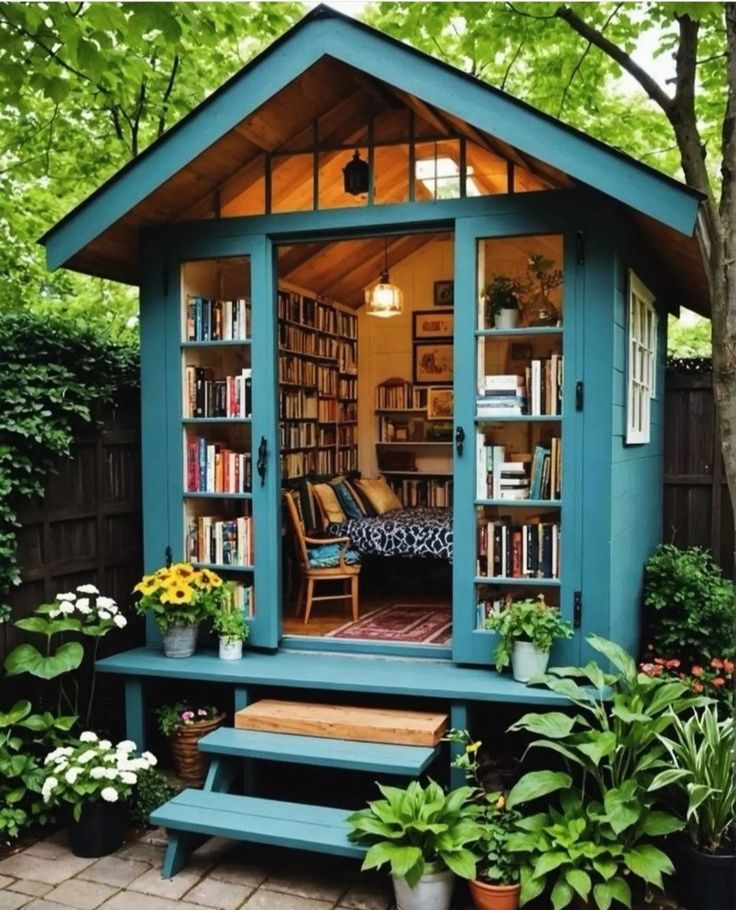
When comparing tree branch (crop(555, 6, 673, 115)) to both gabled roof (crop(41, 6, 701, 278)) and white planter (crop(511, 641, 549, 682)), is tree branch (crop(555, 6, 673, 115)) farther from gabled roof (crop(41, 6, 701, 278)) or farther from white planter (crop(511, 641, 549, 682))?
white planter (crop(511, 641, 549, 682))

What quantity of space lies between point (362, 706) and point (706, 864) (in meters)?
1.71

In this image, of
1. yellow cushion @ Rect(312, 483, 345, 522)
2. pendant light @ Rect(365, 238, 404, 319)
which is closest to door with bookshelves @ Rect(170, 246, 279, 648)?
yellow cushion @ Rect(312, 483, 345, 522)

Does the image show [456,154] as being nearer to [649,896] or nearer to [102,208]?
[102,208]

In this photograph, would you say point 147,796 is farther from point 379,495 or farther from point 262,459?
point 379,495

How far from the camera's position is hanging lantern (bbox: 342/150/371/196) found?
4.30m

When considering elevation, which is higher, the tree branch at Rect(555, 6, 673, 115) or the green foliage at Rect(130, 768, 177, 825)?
the tree branch at Rect(555, 6, 673, 115)

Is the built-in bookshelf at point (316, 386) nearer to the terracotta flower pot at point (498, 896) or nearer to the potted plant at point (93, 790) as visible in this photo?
the potted plant at point (93, 790)

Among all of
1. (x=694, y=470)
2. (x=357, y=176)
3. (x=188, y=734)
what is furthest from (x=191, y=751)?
(x=694, y=470)

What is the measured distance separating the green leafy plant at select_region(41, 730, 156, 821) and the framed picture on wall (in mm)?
5881

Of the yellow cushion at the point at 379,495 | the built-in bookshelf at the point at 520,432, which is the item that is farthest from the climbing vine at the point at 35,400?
the yellow cushion at the point at 379,495

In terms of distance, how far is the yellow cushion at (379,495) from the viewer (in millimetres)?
7434

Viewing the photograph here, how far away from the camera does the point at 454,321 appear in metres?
3.97

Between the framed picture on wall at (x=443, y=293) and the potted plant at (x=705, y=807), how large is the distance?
5836mm

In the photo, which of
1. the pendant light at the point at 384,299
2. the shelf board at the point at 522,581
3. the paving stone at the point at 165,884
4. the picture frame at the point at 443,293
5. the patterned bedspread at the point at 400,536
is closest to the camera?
the paving stone at the point at 165,884
